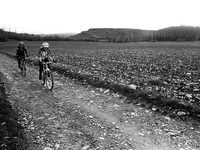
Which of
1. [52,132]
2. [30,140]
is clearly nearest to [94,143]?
[52,132]

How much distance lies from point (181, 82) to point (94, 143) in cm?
829

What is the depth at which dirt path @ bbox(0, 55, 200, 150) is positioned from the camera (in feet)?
18.1

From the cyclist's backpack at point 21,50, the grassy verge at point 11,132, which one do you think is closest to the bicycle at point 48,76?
the grassy verge at point 11,132

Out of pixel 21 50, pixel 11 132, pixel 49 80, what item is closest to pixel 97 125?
pixel 11 132

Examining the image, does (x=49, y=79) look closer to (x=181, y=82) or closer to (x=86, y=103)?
(x=86, y=103)

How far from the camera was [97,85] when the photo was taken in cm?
1216

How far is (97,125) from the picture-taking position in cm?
670

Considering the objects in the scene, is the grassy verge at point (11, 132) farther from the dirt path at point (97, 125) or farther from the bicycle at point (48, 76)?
the bicycle at point (48, 76)

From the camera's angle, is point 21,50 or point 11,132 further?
point 21,50

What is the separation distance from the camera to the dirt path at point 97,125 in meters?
5.52

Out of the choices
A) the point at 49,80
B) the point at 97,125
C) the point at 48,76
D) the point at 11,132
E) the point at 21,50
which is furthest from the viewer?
the point at 21,50

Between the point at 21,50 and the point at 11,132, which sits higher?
the point at 21,50

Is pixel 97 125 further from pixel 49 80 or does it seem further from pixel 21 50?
pixel 21 50

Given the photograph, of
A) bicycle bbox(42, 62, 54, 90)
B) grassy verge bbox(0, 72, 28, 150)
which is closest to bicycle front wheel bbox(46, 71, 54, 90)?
bicycle bbox(42, 62, 54, 90)
